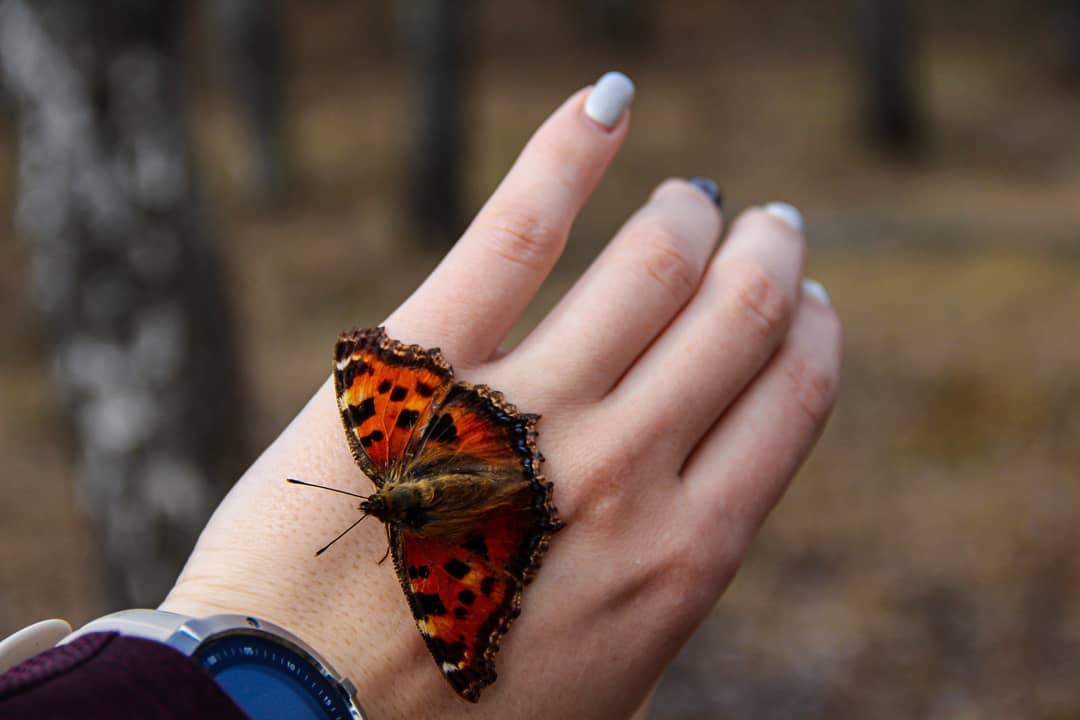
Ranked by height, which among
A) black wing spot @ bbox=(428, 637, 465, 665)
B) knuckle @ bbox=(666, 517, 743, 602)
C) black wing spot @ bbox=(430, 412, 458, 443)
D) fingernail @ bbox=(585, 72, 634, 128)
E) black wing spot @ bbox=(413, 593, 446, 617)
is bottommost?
knuckle @ bbox=(666, 517, 743, 602)

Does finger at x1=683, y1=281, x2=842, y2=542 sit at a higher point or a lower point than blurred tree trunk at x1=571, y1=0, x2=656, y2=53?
higher

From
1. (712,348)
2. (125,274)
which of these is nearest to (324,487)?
(712,348)

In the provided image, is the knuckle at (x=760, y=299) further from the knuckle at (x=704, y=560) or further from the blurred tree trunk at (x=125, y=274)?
the blurred tree trunk at (x=125, y=274)

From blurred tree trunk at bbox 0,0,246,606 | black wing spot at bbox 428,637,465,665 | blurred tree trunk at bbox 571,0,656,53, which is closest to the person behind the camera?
black wing spot at bbox 428,637,465,665

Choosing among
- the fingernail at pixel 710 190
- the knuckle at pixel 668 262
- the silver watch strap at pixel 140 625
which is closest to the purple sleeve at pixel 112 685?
the silver watch strap at pixel 140 625

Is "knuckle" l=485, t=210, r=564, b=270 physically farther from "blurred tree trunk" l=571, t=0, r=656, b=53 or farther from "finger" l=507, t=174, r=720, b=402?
"blurred tree trunk" l=571, t=0, r=656, b=53

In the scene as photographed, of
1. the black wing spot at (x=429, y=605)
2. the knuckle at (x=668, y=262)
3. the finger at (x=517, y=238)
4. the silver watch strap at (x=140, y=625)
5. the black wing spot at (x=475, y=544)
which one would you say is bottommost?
the black wing spot at (x=429, y=605)

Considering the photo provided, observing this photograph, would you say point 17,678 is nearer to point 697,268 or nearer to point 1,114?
point 697,268

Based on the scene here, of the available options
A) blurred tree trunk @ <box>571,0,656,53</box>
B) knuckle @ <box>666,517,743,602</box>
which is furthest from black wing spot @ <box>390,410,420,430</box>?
blurred tree trunk @ <box>571,0,656,53</box>
